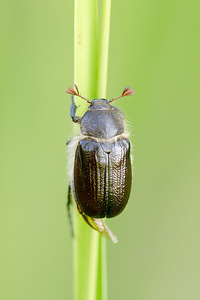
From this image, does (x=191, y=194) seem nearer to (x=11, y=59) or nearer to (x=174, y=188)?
(x=174, y=188)

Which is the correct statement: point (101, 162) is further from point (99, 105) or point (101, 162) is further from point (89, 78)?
point (89, 78)

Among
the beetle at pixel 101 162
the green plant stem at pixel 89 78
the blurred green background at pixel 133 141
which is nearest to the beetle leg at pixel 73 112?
the beetle at pixel 101 162

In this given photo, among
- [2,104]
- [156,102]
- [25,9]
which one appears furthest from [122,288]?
[25,9]

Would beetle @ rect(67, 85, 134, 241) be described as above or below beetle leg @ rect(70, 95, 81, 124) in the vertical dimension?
below

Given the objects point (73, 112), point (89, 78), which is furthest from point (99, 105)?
point (89, 78)

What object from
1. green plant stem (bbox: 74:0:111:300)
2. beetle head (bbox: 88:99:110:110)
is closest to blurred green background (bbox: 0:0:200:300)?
beetle head (bbox: 88:99:110:110)

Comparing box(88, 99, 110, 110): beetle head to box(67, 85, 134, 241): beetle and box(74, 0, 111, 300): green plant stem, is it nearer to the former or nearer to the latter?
box(67, 85, 134, 241): beetle

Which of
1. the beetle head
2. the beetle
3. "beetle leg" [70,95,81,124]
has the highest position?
the beetle head
